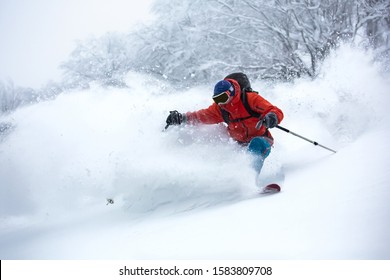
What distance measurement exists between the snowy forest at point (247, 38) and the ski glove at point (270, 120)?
4433 mm

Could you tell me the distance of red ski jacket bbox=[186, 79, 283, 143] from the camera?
3516mm

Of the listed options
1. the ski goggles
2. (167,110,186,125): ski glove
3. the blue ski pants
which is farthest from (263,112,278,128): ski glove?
(167,110,186,125): ski glove

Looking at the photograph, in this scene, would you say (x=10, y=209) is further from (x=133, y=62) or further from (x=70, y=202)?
(x=133, y=62)

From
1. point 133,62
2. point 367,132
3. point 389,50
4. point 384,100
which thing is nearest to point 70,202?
point 367,132

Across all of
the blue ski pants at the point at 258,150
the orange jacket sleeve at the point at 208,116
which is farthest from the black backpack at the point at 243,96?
the blue ski pants at the point at 258,150

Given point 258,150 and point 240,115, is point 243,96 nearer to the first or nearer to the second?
point 240,115

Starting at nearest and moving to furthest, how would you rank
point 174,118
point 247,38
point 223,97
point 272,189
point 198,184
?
point 272,189
point 223,97
point 198,184
point 174,118
point 247,38

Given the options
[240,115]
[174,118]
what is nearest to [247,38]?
[174,118]

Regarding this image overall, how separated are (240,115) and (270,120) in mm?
457

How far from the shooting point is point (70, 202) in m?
4.45

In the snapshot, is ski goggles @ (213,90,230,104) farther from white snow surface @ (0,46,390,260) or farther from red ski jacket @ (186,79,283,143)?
white snow surface @ (0,46,390,260)

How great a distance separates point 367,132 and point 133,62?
9244 mm

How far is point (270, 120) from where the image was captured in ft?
10.7

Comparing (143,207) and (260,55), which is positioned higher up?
(260,55)
